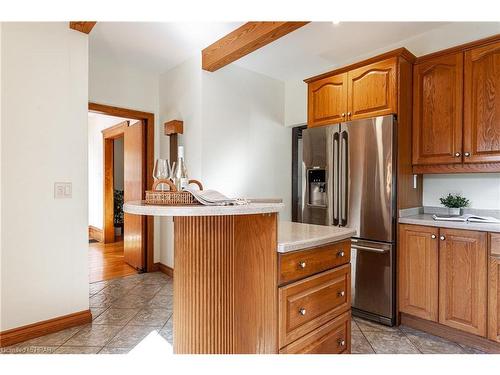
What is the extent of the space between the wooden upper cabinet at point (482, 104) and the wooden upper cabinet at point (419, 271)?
671 mm

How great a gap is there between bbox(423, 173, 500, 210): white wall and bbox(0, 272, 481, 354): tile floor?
114cm

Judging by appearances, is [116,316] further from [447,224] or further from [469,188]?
[469,188]

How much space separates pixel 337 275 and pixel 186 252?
83 centimetres

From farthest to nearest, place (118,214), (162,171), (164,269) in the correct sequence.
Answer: (118,214) → (164,269) → (162,171)

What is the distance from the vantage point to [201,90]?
3.16 meters

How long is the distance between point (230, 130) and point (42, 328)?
98.1 inches

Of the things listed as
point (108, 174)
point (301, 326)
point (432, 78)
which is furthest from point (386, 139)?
point (108, 174)

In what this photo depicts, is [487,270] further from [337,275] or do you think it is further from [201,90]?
[201,90]

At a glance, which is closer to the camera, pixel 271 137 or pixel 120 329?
pixel 120 329

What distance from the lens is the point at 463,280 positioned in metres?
2.08

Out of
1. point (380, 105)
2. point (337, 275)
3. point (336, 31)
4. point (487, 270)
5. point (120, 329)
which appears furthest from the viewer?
point (336, 31)

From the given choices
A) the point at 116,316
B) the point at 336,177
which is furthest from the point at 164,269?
the point at 336,177

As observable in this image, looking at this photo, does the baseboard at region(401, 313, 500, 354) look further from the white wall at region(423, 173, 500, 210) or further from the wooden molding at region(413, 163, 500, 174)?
the wooden molding at region(413, 163, 500, 174)
